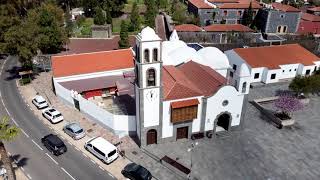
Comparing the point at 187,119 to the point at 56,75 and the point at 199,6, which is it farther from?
the point at 199,6

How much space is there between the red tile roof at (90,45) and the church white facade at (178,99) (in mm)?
33557

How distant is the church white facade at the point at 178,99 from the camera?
3738 cm

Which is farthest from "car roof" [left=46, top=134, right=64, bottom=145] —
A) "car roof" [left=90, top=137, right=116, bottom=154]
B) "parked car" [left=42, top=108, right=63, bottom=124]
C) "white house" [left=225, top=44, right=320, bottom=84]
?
"white house" [left=225, top=44, right=320, bottom=84]

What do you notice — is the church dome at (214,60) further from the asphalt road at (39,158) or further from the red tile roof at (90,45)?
the red tile roof at (90,45)

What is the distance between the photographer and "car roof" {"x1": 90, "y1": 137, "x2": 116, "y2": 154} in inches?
1523

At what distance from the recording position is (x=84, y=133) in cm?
4369

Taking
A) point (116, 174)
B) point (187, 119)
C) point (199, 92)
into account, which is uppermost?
point (199, 92)

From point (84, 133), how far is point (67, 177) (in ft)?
27.6

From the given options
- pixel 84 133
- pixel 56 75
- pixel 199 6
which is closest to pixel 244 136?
pixel 84 133

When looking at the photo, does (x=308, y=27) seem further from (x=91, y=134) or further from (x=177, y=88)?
(x=91, y=134)

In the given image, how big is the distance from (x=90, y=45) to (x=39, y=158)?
143 feet

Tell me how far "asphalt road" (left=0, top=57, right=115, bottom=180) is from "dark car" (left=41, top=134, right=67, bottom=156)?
0.56 meters

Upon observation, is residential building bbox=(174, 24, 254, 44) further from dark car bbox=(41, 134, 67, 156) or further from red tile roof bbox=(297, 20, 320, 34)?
dark car bbox=(41, 134, 67, 156)

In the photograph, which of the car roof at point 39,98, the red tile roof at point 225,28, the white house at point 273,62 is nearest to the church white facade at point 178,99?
the white house at point 273,62
